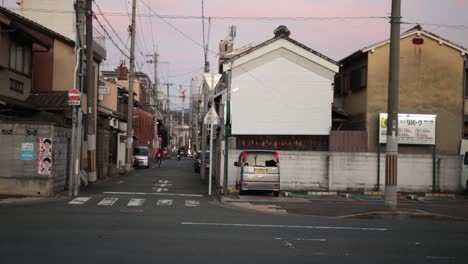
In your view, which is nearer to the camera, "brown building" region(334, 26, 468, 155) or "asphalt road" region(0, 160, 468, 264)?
"asphalt road" region(0, 160, 468, 264)

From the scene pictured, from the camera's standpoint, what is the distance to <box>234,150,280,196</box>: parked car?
24.0 metres

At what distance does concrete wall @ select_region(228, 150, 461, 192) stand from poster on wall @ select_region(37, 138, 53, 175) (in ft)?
29.0

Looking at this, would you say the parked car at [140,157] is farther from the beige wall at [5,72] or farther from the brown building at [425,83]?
the brown building at [425,83]

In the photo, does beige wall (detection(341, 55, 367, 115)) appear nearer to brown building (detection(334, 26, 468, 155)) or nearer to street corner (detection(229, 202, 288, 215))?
brown building (detection(334, 26, 468, 155))

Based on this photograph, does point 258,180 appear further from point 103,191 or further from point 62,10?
point 62,10

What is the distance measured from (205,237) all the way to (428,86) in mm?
19775

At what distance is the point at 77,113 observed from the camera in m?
22.7

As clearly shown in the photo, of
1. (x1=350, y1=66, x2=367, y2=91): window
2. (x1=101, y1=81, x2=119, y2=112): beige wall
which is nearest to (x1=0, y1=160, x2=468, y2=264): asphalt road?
(x1=350, y1=66, x2=367, y2=91): window

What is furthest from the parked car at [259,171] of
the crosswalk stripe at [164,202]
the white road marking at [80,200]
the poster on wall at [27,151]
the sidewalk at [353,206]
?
the poster on wall at [27,151]

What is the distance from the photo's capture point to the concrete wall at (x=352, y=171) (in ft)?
87.4

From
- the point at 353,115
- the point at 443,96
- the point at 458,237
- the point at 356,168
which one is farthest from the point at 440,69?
the point at 458,237

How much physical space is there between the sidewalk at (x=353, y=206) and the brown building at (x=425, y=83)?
399 centimetres

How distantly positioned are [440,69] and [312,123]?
6.96 meters

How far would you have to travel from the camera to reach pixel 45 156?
69.8 feet
